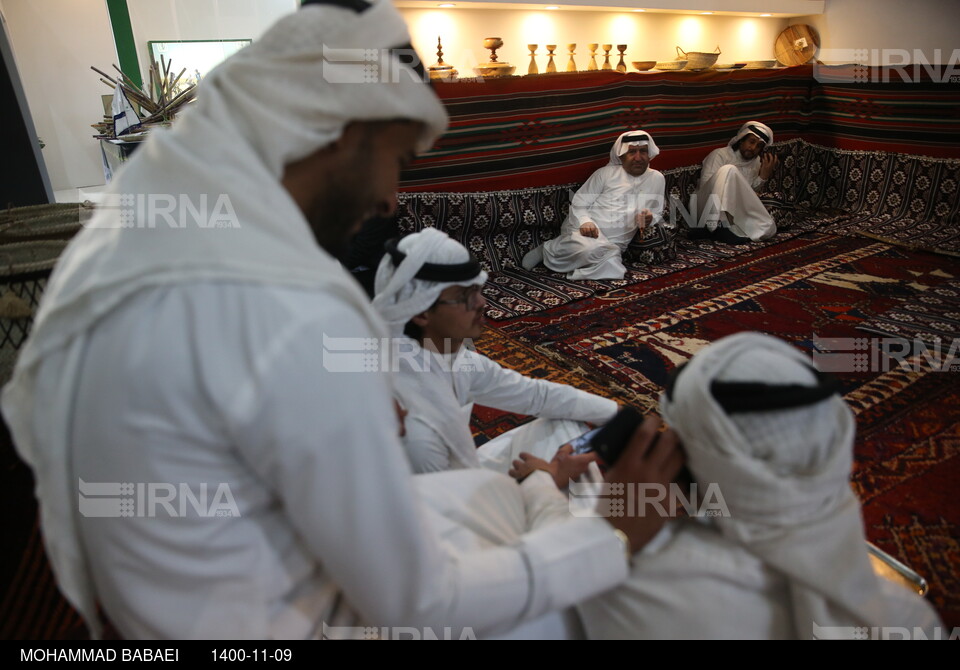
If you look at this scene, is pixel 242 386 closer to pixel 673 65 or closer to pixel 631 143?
pixel 631 143

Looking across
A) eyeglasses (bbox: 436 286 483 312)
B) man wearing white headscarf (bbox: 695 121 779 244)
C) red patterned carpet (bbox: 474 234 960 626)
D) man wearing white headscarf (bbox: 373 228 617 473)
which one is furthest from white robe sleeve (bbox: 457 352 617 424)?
man wearing white headscarf (bbox: 695 121 779 244)

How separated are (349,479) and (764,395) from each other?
648mm

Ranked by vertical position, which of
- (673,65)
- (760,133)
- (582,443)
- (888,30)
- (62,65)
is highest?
(62,65)

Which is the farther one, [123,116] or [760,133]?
[760,133]

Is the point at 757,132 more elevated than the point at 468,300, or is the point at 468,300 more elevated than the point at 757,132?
the point at 757,132

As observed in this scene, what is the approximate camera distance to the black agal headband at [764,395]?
0.93m

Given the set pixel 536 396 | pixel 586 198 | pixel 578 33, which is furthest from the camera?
pixel 578 33

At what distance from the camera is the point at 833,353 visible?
3.18 meters

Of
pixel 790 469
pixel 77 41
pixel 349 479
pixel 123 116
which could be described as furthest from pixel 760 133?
pixel 77 41

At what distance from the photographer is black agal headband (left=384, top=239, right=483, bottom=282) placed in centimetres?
178

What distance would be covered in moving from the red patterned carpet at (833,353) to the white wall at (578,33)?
306 centimetres

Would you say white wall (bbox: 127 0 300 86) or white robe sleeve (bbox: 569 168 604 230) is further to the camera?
white wall (bbox: 127 0 300 86)

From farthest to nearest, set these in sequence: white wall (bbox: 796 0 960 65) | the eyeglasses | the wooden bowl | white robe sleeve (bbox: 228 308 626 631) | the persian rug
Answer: white wall (bbox: 796 0 960 65)
the wooden bowl
the persian rug
the eyeglasses
white robe sleeve (bbox: 228 308 626 631)

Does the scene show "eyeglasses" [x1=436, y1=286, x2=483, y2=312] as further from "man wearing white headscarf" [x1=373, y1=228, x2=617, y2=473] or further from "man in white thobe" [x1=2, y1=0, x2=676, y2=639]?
"man in white thobe" [x1=2, y1=0, x2=676, y2=639]
